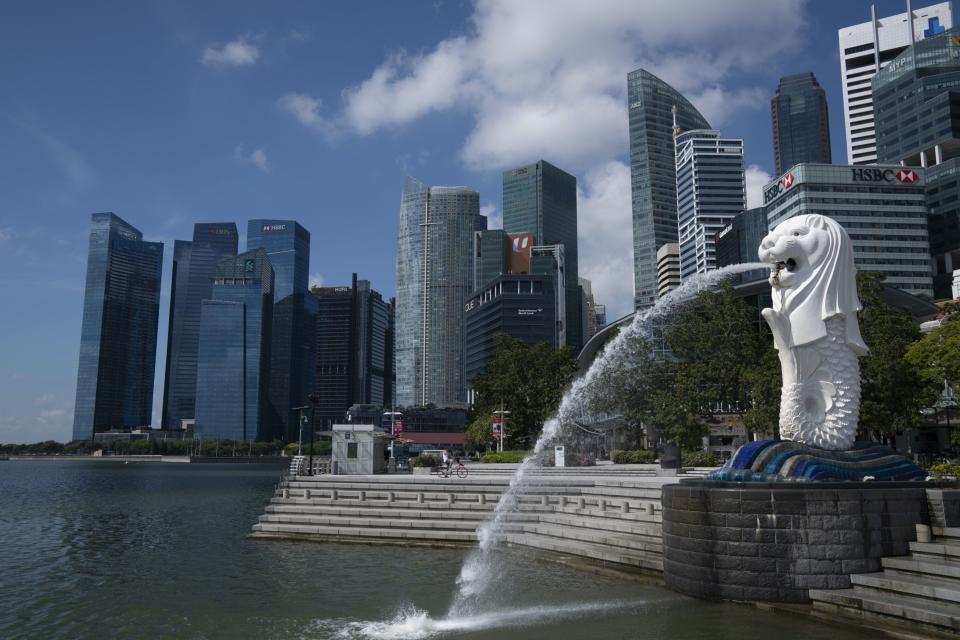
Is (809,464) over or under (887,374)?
under

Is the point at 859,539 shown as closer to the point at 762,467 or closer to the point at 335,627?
the point at 762,467

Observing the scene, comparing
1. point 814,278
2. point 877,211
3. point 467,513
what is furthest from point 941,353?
point 877,211

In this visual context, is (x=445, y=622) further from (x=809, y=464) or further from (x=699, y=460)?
(x=699, y=460)

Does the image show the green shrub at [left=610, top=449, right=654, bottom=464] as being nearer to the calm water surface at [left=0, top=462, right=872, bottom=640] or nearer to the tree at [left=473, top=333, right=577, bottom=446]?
the tree at [left=473, top=333, right=577, bottom=446]

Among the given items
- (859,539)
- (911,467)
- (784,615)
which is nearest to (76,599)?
(784,615)

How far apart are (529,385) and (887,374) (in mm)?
28580

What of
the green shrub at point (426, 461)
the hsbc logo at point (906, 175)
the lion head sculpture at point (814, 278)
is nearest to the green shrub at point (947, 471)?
the lion head sculpture at point (814, 278)

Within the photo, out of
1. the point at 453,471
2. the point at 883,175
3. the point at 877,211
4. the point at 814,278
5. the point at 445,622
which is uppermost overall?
the point at 883,175

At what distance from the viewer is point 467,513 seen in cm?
2662

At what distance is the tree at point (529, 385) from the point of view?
190 ft

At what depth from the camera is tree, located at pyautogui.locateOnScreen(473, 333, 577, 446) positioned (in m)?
58.1

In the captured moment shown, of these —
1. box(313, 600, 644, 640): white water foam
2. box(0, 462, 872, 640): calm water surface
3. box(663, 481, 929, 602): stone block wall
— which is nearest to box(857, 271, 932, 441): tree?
box(663, 481, 929, 602): stone block wall

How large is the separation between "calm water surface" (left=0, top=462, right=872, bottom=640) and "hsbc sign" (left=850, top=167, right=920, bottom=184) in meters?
129

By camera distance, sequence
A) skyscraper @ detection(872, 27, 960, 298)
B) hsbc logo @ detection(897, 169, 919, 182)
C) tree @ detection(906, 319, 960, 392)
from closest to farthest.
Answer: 1. tree @ detection(906, 319, 960, 392)
2. hsbc logo @ detection(897, 169, 919, 182)
3. skyscraper @ detection(872, 27, 960, 298)
